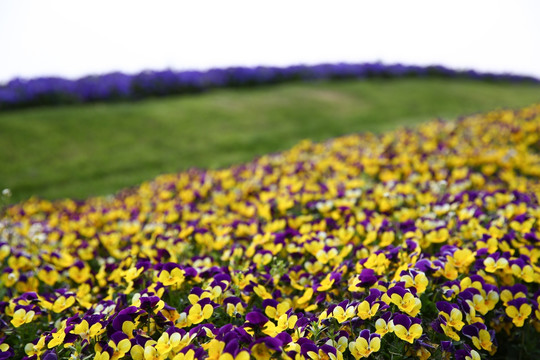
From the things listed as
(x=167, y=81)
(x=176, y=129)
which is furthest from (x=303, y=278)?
(x=167, y=81)

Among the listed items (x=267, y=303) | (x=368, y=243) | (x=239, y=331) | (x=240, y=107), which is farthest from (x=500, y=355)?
(x=240, y=107)

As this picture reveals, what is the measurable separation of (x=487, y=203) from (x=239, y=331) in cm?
283

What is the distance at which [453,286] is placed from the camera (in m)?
2.26

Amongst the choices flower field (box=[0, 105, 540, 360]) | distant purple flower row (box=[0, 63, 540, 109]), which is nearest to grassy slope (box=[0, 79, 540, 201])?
distant purple flower row (box=[0, 63, 540, 109])

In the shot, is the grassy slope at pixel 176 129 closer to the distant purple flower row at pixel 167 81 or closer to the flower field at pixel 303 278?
the distant purple flower row at pixel 167 81

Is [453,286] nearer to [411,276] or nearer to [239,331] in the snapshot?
[411,276]

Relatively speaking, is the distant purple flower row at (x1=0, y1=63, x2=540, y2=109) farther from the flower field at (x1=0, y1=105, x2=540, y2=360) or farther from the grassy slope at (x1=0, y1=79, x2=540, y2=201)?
the flower field at (x1=0, y1=105, x2=540, y2=360)

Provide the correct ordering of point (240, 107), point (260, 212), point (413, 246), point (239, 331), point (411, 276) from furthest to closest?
point (240, 107)
point (260, 212)
point (413, 246)
point (411, 276)
point (239, 331)

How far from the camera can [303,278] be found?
266 centimetres

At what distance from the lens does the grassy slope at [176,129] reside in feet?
33.7

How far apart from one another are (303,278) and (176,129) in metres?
11.3

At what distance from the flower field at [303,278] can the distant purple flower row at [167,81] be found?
11096 mm

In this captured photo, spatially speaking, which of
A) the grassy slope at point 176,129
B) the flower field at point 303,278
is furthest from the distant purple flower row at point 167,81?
the flower field at point 303,278

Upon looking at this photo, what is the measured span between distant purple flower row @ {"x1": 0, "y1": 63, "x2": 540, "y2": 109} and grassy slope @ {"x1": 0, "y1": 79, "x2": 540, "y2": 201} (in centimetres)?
84
